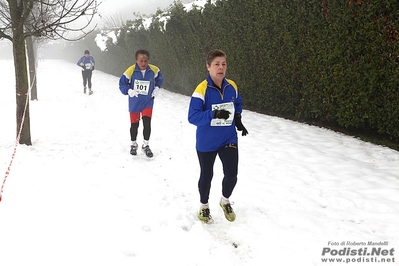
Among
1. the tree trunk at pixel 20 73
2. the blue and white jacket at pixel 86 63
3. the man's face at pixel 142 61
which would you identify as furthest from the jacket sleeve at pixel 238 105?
the blue and white jacket at pixel 86 63

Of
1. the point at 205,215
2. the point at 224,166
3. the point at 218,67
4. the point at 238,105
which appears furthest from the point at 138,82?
the point at 205,215

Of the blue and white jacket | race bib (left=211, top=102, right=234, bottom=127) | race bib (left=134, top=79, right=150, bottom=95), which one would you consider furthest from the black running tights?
the blue and white jacket

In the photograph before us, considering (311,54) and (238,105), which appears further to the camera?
(311,54)

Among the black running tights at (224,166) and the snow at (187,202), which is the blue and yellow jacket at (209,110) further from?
the snow at (187,202)

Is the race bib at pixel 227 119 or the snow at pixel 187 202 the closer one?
the snow at pixel 187 202

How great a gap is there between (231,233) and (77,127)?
6.21 meters

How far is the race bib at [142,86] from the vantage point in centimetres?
568

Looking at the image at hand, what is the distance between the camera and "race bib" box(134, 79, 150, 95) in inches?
224

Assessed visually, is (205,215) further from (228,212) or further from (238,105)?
(238,105)

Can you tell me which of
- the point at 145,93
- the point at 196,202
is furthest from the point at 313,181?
the point at 145,93

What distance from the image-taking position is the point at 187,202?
13.8 feet

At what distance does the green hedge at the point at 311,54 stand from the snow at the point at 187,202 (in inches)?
26.1

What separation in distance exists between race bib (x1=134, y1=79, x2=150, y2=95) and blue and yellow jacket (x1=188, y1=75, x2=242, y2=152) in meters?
2.51

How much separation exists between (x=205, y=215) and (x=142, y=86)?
9.63ft
